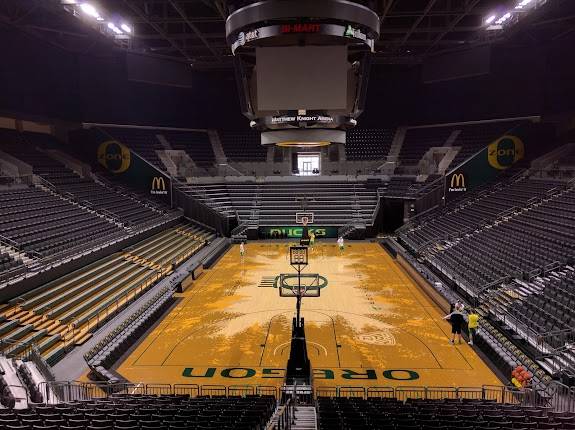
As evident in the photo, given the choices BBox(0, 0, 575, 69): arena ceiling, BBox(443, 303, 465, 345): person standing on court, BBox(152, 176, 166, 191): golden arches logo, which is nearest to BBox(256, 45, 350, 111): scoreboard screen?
BBox(0, 0, 575, 69): arena ceiling

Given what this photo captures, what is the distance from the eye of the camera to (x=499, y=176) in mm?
31938

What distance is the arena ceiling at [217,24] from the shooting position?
78.5 feet

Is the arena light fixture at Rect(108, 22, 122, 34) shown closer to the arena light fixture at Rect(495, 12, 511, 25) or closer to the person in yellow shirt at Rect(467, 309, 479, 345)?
the arena light fixture at Rect(495, 12, 511, 25)

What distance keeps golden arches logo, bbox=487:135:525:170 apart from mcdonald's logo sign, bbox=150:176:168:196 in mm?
24122

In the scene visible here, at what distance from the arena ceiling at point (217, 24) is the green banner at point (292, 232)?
1406 cm

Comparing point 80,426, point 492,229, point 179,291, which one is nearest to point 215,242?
point 179,291

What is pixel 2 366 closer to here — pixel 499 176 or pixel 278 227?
pixel 278 227

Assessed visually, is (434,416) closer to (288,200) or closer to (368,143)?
(288,200)

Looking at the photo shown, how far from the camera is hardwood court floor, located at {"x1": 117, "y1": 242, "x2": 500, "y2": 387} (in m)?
12.6

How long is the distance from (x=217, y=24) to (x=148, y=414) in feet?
84.1

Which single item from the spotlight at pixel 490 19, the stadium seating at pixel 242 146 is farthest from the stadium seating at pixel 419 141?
the stadium seating at pixel 242 146

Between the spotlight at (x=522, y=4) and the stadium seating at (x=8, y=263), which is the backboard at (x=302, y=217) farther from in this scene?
the stadium seating at (x=8, y=263)

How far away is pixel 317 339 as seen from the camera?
49.8 ft

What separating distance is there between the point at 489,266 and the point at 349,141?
24260 mm
